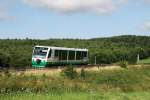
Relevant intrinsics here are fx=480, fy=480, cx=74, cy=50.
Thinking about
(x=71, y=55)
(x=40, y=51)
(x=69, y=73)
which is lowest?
(x=69, y=73)

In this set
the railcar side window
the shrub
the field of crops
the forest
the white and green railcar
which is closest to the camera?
the field of crops

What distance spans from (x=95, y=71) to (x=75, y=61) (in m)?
8.20

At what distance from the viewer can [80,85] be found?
96.5 ft

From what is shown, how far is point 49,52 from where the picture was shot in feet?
161

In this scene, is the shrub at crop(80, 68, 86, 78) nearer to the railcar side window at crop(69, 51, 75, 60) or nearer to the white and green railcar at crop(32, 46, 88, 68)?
the white and green railcar at crop(32, 46, 88, 68)

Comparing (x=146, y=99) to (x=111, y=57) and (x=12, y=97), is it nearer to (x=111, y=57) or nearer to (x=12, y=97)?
(x=12, y=97)

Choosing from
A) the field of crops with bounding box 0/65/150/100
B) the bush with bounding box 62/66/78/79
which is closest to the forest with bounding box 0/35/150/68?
the field of crops with bounding box 0/65/150/100

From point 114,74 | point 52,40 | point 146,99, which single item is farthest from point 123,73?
point 52,40

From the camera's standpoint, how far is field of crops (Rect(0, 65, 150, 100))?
20.5m

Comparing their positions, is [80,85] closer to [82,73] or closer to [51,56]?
[82,73]

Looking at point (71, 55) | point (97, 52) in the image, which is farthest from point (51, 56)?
point (97, 52)

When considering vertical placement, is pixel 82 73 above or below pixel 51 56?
below

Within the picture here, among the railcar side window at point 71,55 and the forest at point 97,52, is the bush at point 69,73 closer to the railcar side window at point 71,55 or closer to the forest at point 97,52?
the railcar side window at point 71,55

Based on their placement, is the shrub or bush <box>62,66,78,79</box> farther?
the shrub
